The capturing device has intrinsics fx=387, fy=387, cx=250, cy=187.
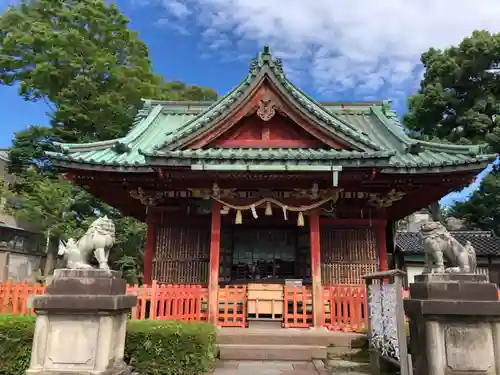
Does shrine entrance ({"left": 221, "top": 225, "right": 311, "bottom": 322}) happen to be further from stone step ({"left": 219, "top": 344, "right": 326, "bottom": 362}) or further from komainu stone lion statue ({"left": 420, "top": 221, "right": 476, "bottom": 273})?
komainu stone lion statue ({"left": 420, "top": 221, "right": 476, "bottom": 273})

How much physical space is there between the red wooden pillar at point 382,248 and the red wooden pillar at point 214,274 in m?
5.36

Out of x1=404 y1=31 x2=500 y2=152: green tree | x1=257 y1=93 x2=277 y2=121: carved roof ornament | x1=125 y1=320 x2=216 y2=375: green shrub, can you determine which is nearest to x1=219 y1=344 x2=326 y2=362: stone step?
x1=125 y1=320 x2=216 y2=375: green shrub

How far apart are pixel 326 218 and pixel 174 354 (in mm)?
7096

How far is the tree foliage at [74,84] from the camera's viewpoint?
23.2 m

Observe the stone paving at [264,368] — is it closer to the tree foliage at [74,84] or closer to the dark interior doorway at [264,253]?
the dark interior doorway at [264,253]

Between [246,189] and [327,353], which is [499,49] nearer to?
[246,189]

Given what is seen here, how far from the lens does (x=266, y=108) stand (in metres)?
12.0

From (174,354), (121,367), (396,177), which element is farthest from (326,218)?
(121,367)

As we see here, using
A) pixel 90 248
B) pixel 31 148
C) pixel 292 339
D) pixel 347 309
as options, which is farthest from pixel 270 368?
pixel 31 148

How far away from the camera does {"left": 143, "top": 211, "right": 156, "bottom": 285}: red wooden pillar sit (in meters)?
12.9

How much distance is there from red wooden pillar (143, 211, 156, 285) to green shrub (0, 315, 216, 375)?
5.23 meters

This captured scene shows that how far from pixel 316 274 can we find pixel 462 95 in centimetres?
2868

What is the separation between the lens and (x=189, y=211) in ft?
43.7

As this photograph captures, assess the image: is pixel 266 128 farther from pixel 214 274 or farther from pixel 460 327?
pixel 460 327
